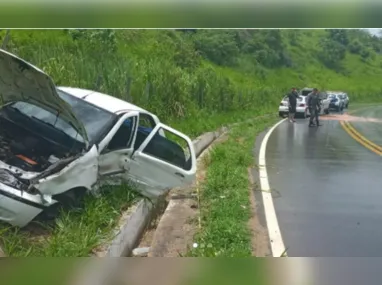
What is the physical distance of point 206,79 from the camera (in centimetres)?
425

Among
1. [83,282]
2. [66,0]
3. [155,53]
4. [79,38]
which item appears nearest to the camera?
[66,0]

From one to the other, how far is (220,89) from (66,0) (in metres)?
1.25

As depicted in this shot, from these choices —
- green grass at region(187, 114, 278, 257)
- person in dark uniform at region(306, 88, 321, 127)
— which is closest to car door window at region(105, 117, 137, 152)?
green grass at region(187, 114, 278, 257)

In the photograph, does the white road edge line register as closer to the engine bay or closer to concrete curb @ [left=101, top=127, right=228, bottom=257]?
concrete curb @ [left=101, top=127, right=228, bottom=257]

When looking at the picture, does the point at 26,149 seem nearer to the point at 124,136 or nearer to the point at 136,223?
the point at 124,136

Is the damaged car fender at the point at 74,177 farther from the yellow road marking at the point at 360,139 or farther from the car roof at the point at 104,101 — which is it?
the yellow road marking at the point at 360,139

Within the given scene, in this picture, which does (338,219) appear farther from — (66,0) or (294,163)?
(66,0)

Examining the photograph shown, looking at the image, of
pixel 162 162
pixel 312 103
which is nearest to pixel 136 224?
pixel 162 162

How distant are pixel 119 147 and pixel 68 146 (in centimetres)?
31

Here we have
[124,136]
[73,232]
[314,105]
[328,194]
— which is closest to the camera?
[73,232]

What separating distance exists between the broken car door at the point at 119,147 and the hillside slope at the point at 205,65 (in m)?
0.17

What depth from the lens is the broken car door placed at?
3846 millimetres

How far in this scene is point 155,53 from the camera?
4.08 m

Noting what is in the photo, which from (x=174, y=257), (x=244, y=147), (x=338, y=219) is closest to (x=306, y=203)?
(x=338, y=219)
